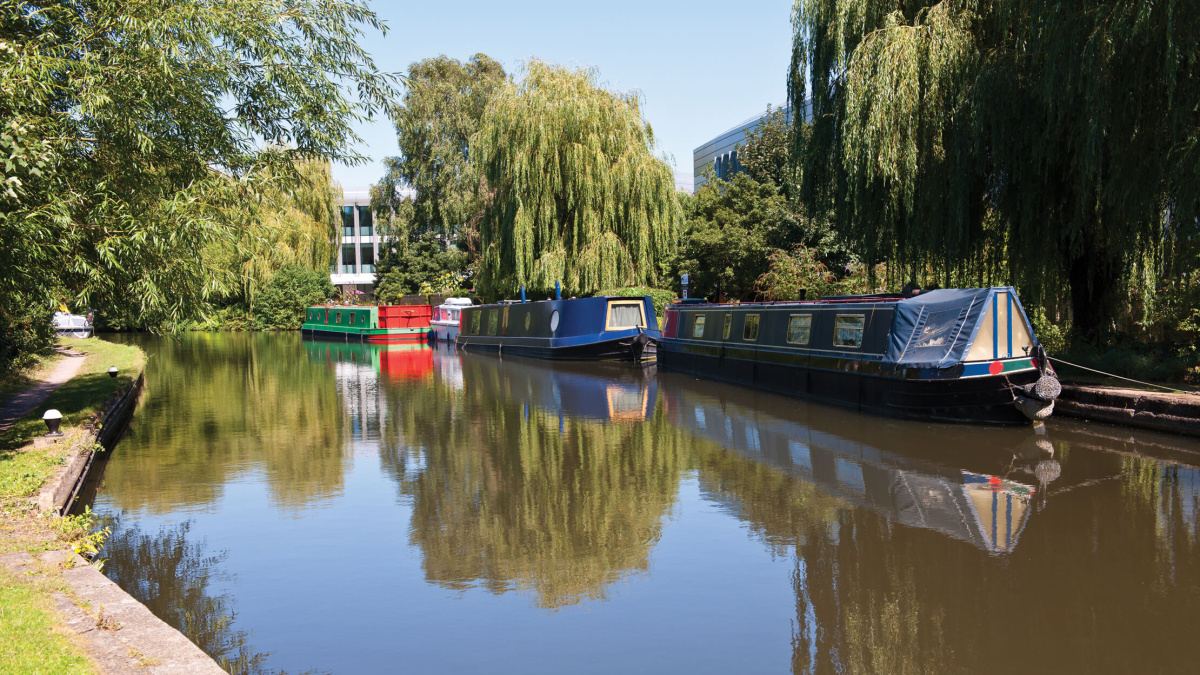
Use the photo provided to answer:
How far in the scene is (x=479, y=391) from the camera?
1836 centimetres

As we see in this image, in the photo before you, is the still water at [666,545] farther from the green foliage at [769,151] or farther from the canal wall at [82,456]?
the green foliage at [769,151]

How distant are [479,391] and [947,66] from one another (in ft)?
33.9

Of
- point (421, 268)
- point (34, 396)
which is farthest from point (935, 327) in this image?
point (421, 268)

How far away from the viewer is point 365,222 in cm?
6719

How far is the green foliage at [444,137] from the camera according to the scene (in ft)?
135

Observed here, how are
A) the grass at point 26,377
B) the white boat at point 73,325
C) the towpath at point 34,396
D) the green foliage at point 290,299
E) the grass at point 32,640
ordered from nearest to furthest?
1. the grass at point 32,640
2. the towpath at point 34,396
3. the grass at point 26,377
4. the white boat at point 73,325
5. the green foliage at point 290,299

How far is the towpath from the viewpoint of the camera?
446 inches

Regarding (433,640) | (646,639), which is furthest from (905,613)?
(433,640)

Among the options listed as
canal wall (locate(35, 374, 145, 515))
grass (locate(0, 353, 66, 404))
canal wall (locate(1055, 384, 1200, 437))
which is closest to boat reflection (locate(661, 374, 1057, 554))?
canal wall (locate(1055, 384, 1200, 437))

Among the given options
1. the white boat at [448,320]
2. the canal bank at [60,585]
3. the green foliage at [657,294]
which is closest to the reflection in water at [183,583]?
the canal bank at [60,585]

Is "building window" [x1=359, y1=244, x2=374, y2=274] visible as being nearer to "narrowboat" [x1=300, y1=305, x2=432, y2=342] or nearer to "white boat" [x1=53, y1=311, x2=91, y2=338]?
"narrowboat" [x1=300, y1=305, x2=432, y2=342]

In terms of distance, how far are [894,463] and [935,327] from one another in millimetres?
3459

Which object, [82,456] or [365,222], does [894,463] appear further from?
[365,222]

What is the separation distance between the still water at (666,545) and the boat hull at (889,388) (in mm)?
417
